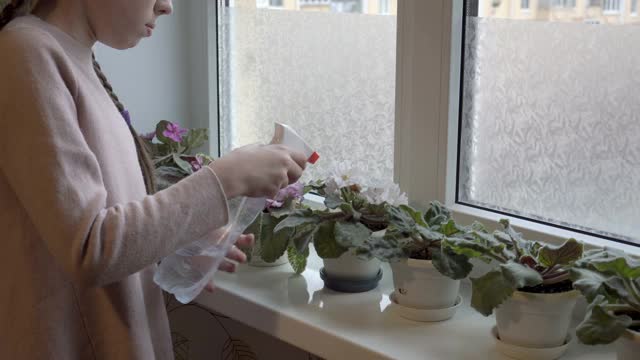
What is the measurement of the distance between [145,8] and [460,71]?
1.93ft

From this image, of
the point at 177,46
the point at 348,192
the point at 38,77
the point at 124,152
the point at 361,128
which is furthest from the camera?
the point at 177,46

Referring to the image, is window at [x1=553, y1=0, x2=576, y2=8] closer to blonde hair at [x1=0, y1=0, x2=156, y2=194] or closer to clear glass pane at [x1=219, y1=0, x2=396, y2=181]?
clear glass pane at [x1=219, y1=0, x2=396, y2=181]

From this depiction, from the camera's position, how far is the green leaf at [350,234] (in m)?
1.20

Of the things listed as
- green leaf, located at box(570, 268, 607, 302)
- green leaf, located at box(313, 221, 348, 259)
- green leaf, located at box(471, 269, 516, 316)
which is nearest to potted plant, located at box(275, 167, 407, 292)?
green leaf, located at box(313, 221, 348, 259)

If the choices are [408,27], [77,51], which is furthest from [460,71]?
[77,51]

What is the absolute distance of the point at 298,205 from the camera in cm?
146

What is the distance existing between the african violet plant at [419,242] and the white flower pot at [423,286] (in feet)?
0.06

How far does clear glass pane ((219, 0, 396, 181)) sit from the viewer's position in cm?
151

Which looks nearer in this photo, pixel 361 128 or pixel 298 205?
pixel 298 205

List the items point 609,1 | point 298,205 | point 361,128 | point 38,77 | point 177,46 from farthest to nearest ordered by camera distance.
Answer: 1. point 177,46
2. point 361,128
3. point 298,205
4. point 609,1
5. point 38,77

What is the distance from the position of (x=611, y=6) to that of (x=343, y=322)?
0.59 metres

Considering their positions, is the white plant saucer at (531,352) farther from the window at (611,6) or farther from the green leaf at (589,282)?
the window at (611,6)

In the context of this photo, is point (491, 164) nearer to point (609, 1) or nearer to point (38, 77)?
point (609, 1)

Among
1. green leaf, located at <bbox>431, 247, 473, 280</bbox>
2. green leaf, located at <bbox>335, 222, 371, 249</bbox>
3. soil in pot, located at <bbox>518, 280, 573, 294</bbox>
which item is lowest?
soil in pot, located at <bbox>518, 280, 573, 294</bbox>
